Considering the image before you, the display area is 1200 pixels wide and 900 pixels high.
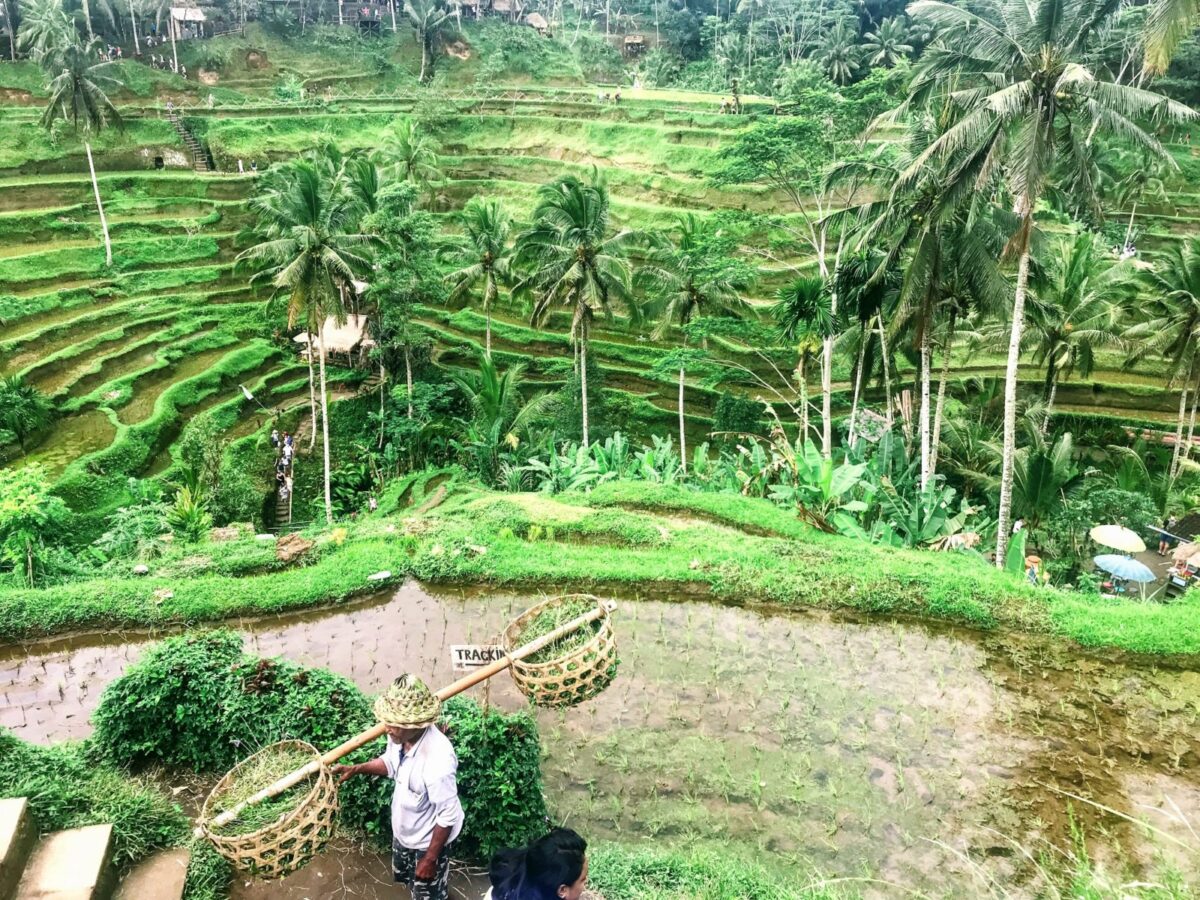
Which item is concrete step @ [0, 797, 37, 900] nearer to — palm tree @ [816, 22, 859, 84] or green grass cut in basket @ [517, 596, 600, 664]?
green grass cut in basket @ [517, 596, 600, 664]

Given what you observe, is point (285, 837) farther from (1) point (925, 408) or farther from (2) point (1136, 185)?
(2) point (1136, 185)

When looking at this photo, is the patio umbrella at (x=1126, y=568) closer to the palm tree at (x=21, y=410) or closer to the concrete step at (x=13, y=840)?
the concrete step at (x=13, y=840)

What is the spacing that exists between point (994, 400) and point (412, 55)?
41588mm

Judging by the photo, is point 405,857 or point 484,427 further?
point 484,427

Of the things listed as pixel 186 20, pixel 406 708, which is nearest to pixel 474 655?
pixel 406 708

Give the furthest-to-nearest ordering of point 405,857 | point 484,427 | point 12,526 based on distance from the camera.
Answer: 1. point 484,427
2. point 12,526
3. point 405,857

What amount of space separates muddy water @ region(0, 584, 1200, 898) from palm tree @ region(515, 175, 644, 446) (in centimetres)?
985

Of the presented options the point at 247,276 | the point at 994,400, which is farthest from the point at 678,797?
the point at 247,276

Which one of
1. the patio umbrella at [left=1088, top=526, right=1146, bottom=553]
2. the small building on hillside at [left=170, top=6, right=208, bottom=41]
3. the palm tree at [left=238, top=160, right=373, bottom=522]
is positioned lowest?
the patio umbrella at [left=1088, top=526, right=1146, bottom=553]

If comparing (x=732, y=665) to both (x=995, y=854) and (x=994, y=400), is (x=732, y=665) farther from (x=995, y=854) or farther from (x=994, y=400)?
(x=994, y=400)

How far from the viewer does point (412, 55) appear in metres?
50.1

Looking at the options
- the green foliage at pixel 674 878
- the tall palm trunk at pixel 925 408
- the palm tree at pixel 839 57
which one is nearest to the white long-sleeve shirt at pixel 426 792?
the green foliage at pixel 674 878

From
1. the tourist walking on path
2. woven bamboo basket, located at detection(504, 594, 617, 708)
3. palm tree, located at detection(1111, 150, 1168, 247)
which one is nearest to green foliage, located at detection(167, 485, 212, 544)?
woven bamboo basket, located at detection(504, 594, 617, 708)

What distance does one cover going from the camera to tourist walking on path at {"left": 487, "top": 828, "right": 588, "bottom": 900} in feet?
12.3
